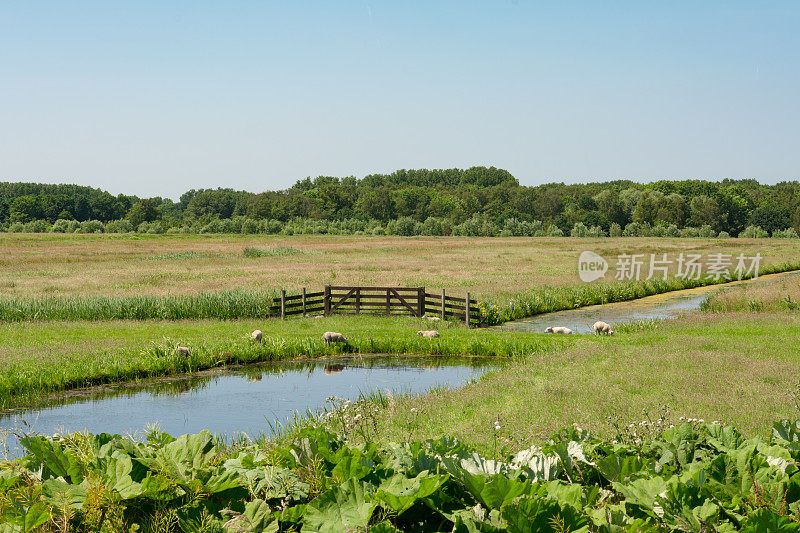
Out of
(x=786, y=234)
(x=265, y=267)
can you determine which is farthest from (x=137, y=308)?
(x=786, y=234)

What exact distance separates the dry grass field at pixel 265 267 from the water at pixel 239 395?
15.3 metres

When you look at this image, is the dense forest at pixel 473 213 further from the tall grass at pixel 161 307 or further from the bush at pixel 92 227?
the tall grass at pixel 161 307

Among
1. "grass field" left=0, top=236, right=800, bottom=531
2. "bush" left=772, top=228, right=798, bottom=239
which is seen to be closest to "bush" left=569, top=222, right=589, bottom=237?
"bush" left=772, top=228, right=798, bottom=239

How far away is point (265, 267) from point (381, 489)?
55.0 metres

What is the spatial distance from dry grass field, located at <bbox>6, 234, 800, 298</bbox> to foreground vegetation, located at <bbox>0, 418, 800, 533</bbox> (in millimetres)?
32685

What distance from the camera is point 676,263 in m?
58.4

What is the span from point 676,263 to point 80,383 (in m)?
51.7

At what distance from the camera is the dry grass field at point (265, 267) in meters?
43.2

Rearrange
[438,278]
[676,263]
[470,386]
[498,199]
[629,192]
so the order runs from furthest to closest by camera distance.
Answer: [498,199] → [629,192] → [676,263] → [438,278] → [470,386]

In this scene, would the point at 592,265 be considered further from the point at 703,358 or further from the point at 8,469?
the point at 8,469

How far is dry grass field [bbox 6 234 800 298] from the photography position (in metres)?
43.2

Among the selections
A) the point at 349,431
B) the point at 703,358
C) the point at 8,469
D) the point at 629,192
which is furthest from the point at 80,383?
the point at 629,192

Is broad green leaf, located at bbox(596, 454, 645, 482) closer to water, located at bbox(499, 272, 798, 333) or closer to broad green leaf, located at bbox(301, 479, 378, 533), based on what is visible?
broad green leaf, located at bbox(301, 479, 378, 533)

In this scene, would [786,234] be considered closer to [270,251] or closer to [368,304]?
[270,251]
